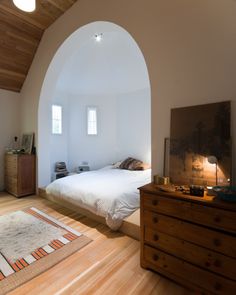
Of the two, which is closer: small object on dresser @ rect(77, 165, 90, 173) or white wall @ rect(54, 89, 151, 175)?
white wall @ rect(54, 89, 151, 175)

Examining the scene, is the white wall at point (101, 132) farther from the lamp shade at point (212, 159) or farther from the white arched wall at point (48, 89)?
the lamp shade at point (212, 159)

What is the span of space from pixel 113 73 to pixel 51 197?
3.27 metres

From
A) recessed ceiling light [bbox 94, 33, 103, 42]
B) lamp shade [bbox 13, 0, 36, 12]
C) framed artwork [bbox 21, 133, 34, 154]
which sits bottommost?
framed artwork [bbox 21, 133, 34, 154]

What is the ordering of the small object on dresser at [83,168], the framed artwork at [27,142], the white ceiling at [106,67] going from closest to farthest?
1. the white ceiling at [106,67]
2. the framed artwork at [27,142]
3. the small object on dresser at [83,168]

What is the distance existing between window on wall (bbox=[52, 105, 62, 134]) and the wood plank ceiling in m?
1.13

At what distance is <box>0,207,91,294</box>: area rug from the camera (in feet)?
5.18

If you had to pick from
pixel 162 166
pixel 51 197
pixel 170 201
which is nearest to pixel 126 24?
pixel 162 166

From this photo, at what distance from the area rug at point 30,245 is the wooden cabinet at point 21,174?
35.5 inches

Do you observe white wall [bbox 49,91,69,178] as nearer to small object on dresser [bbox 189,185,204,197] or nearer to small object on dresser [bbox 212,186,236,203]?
small object on dresser [bbox 189,185,204,197]

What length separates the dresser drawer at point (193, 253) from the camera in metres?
1.20

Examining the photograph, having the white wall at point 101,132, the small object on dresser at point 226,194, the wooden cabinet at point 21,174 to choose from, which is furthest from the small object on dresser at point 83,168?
the small object on dresser at point 226,194

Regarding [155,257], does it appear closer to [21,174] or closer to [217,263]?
[217,263]

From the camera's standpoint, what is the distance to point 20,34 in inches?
126

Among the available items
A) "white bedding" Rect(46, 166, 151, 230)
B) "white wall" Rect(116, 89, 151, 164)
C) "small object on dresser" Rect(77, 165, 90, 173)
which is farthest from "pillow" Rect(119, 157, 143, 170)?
"small object on dresser" Rect(77, 165, 90, 173)
